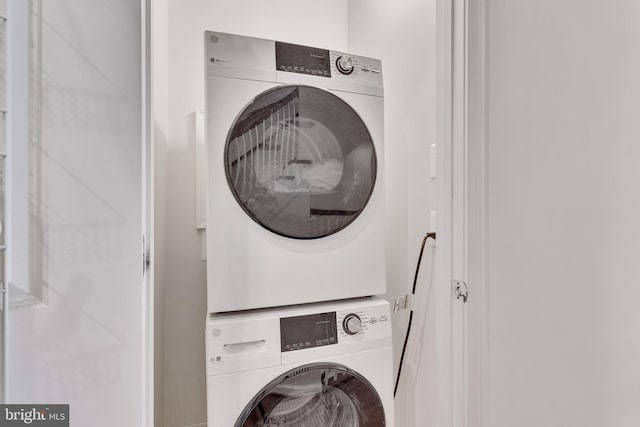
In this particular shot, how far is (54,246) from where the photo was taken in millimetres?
490

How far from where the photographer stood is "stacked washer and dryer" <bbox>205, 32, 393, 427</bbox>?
3.35 ft

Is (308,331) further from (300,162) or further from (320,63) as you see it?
(320,63)

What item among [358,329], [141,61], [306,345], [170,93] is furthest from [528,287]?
[170,93]

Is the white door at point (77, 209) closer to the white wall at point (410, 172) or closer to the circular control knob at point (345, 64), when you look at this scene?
the circular control knob at point (345, 64)

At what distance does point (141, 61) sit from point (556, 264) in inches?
43.6

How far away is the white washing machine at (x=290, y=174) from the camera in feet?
3.40

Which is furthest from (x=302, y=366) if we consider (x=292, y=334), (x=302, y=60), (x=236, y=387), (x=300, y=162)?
(x=302, y=60)

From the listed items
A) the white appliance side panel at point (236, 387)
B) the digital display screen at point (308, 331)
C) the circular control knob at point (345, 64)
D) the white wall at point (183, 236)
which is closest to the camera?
the white appliance side panel at point (236, 387)

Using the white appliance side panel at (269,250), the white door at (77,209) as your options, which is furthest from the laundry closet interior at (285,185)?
the white door at (77,209)

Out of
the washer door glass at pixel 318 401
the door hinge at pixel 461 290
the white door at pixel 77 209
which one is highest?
the white door at pixel 77 209

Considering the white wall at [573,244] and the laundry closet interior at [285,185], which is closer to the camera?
the white wall at [573,244]

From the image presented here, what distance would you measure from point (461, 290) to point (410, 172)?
2.24 ft

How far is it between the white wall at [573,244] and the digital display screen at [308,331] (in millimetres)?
512

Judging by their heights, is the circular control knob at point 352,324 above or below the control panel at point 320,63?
below
